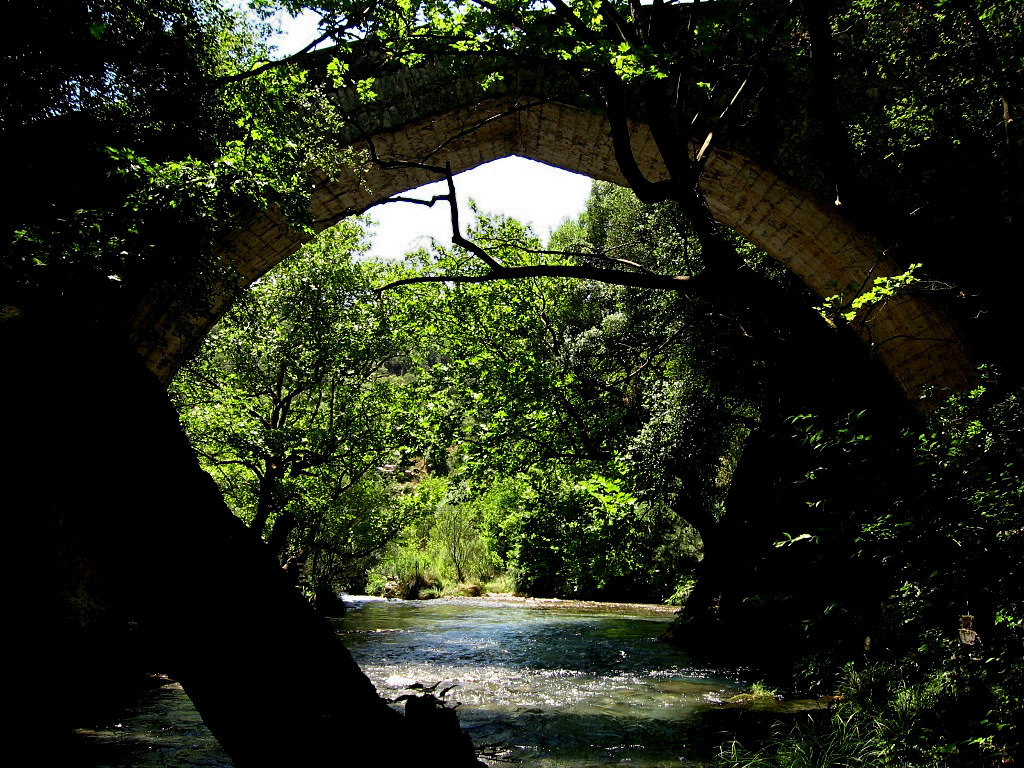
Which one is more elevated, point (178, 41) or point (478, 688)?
point (178, 41)

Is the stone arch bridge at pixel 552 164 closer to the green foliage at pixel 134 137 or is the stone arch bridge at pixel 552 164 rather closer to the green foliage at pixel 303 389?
the green foliage at pixel 134 137

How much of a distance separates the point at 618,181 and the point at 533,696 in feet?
19.5

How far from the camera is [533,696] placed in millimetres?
7062

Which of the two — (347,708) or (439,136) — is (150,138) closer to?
(439,136)

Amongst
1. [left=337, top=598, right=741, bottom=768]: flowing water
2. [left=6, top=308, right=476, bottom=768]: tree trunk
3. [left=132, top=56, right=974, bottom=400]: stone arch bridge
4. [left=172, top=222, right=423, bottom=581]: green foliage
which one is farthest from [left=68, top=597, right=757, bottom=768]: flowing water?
[left=132, top=56, right=974, bottom=400]: stone arch bridge

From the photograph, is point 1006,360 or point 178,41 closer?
point 178,41

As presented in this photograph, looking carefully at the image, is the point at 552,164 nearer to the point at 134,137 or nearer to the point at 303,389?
the point at 134,137

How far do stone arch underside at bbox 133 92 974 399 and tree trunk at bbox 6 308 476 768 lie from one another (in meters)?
4.83

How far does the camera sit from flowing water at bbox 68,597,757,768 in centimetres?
489

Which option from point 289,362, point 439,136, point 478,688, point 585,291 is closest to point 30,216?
point 439,136

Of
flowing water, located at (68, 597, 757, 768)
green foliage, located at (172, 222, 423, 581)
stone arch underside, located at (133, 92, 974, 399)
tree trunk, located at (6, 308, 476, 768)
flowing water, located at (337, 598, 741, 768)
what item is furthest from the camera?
green foliage, located at (172, 222, 423, 581)

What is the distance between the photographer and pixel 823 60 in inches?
168

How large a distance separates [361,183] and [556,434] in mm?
5468

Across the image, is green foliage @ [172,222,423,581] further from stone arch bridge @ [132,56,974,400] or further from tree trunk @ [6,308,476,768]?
tree trunk @ [6,308,476,768]
